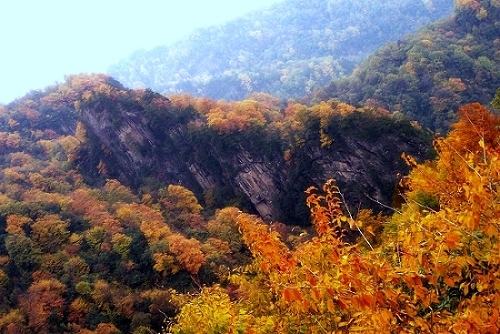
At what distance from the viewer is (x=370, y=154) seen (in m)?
46.9

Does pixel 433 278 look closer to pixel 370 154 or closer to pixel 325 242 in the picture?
pixel 325 242

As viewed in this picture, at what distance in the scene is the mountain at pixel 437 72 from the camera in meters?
79.4

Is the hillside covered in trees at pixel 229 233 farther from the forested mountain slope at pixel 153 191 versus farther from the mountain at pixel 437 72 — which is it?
the mountain at pixel 437 72

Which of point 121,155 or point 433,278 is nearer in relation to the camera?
point 433,278

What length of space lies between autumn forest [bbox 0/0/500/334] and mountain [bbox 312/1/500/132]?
558 mm

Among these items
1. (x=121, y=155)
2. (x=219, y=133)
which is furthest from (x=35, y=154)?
(x=219, y=133)

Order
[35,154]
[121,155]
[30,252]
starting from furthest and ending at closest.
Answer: [35,154]
[121,155]
[30,252]

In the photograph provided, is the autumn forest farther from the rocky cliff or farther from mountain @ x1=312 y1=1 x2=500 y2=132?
mountain @ x1=312 y1=1 x2=500 y2=132

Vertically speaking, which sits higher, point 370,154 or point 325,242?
point 325,242

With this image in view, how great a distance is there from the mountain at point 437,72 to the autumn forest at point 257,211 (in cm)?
56

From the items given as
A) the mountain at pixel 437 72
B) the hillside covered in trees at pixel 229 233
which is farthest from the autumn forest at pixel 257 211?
the mountain at pixel 437 72

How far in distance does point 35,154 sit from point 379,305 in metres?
79.6

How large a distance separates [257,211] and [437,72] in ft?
174

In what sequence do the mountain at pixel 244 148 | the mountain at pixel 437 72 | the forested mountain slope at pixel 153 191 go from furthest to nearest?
1. the mountain at pixel 437 72
2. the mountain at pixel 244 148
3. the forested mountain slope at pixel 153 191
